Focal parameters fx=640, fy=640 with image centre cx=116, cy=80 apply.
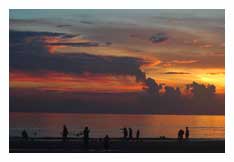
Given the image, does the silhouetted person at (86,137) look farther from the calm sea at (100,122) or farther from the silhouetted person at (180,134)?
the silhouetted person at (180,134)

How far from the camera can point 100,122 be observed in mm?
10258

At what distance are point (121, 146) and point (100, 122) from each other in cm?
51

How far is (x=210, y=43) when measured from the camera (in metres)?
9.59

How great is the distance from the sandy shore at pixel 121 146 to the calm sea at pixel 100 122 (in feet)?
0.42

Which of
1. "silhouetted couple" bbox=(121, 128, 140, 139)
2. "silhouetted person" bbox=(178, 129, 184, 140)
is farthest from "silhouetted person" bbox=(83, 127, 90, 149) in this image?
"silhouetted person" bbox=(178, 129, 184, 140)

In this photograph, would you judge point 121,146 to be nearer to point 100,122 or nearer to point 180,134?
point 100,122

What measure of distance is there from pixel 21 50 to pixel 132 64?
171cm

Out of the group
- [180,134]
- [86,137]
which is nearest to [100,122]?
[86,137]

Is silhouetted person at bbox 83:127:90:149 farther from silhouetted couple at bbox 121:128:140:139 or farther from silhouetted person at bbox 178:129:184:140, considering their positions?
silhouetted person at bbox 178:129:184:140

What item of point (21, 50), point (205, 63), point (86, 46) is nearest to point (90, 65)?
point (86, 46)

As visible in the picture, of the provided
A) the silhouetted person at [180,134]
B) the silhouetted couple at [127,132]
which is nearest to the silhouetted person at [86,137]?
the silhouetted couple at [127,132]

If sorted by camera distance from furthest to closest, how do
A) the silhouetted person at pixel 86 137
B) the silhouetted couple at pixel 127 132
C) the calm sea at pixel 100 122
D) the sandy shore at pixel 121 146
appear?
the silhouetted couple at pixel 127 132, the silhouetted person at pixel 86 137, the calm sea at pixel 100 122, the sandy shore at pixel 121 146

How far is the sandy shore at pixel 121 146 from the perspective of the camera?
945 cm
